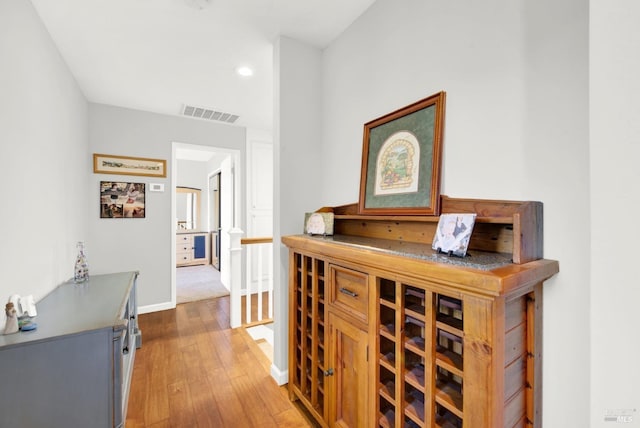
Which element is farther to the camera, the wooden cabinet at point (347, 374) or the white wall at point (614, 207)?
the wooden cabinet at point (347, 374)

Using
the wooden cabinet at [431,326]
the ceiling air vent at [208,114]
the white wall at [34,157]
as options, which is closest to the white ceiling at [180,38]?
the white wall at [34,157]

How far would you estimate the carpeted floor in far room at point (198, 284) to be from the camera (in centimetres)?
405

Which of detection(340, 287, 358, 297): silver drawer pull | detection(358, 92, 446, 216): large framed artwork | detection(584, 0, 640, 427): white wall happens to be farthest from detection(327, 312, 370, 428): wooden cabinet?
detection(584, 0, 640, 427): white wall

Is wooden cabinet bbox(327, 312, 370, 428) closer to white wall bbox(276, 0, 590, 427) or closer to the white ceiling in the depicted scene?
white wall bbox(276, 0, 590, 427)

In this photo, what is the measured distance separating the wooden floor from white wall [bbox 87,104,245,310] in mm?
724

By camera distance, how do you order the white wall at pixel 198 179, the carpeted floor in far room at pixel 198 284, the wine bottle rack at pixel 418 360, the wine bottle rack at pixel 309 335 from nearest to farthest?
the wine bottle rack at pixel 418 360 < the wine bottle rack at pixel 309 335 < the carpeted floor in far room at pixel 198 284 < the white wall at pixel 198 179

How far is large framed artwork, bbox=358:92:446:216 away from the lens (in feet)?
4.22

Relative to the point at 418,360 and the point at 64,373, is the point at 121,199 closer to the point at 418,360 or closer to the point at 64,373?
the point at 64,373

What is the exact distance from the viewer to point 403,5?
1.49 metres

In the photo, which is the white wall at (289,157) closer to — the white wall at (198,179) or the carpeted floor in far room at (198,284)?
the carpeted floor in far room at (198,284)

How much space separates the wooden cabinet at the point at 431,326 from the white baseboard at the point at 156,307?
274 centimetres

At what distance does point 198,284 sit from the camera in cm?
471

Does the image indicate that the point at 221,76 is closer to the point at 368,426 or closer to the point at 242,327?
the point at 242,327

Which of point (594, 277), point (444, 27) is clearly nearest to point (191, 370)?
point (594, 277)
